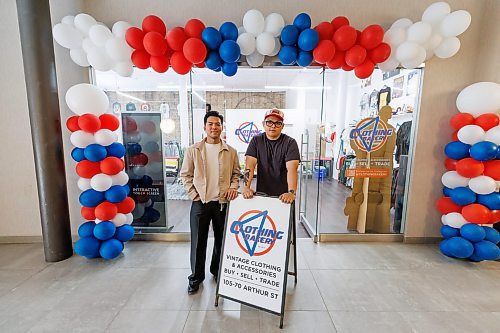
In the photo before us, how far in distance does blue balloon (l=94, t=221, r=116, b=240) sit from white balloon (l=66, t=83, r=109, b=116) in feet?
4.04

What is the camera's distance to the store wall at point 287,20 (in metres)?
2.95

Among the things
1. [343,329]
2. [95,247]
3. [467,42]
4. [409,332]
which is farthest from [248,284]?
[467,42]

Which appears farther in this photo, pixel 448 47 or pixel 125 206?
pixel 125 206

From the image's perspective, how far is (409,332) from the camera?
6.16 ft

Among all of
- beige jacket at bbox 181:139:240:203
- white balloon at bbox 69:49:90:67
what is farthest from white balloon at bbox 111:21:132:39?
beige jacket at bbox 181:139:240:203

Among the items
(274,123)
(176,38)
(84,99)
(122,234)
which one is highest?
(176,38)

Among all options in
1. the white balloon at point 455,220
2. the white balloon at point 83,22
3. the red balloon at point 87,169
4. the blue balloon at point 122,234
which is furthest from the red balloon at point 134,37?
the white balloon at point 455,220

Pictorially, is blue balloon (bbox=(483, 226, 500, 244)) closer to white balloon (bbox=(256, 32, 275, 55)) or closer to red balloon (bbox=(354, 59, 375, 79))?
red balloon (bbox=(354, 59, 375, 79))

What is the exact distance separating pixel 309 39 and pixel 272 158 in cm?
124

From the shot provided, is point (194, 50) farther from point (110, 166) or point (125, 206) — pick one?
point (125, 206)

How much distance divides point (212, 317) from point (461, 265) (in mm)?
2841

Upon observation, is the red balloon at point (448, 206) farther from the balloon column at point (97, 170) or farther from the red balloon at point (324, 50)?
the balloon column at point (97, 170)

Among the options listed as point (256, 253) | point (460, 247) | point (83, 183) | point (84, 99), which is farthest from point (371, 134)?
point (83, 183)

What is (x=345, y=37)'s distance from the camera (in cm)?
242
